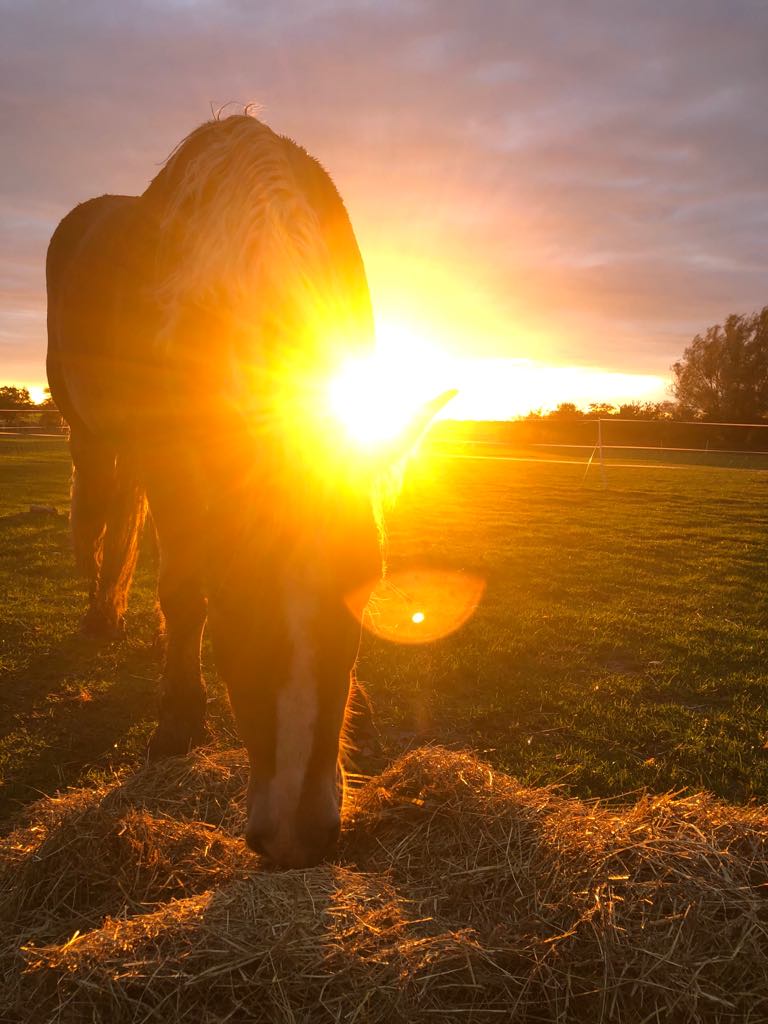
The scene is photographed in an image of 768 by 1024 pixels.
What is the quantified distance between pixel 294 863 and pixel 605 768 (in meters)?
2.06

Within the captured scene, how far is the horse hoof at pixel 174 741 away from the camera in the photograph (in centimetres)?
346

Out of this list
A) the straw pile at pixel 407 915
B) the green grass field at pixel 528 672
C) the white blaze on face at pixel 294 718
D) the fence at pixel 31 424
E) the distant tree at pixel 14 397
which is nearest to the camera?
the straw pile at pixel 407 915

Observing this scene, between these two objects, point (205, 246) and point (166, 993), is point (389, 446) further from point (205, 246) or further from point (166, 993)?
point (166, 993)

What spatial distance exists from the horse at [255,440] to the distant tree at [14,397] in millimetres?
38245

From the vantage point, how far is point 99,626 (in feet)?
18.0

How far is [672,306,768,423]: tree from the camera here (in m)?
56.2

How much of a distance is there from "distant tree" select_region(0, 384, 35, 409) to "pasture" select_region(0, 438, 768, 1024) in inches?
1431

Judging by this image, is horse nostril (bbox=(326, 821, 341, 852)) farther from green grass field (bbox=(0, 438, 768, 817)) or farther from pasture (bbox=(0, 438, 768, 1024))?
green grass field (bbox=(0, 438, 768, 817))

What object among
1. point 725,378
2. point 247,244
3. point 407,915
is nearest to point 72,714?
point 407,915

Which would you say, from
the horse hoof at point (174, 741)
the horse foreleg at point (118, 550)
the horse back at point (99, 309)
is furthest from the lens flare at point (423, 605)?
the horse back at point (99, 309)

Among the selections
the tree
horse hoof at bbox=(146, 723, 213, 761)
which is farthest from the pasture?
the tree

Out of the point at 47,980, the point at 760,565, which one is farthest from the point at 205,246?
the point at 760,565

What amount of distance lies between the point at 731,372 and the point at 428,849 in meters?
65.2

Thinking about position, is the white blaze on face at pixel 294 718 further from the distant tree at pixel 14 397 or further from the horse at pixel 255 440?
the distant tree at pixel 14 397
